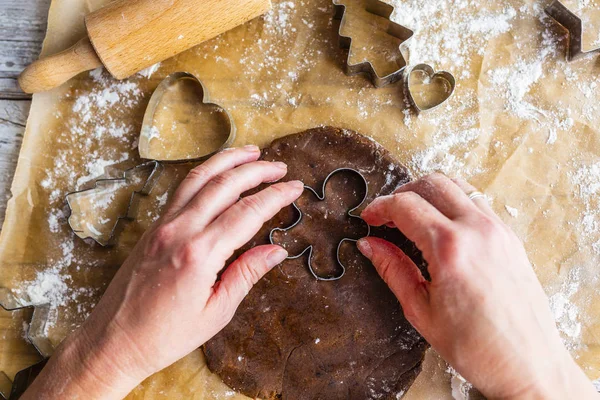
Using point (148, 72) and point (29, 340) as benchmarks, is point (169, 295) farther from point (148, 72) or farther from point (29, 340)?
point (148, 72)

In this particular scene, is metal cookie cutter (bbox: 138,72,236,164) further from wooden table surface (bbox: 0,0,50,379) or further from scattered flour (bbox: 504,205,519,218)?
scattered flour (bbox: 504,205,519,218)

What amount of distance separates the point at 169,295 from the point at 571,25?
→ 193 centimetres

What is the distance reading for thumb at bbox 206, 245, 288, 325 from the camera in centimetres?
175

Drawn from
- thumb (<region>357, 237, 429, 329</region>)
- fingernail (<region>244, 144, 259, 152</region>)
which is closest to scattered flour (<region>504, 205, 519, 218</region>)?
thumb (<region>357, 237, 429, 329</region>)

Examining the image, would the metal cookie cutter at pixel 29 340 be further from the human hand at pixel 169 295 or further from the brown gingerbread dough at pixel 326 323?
the brown gingerbread dough at pixel 326 323

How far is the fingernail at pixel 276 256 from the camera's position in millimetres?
1874

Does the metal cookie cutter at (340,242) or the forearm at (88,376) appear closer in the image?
the forearm at (88,376)

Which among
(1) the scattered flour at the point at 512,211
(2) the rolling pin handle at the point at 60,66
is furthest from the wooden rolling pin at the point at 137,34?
(1) the scattered flour at the point at 512,211

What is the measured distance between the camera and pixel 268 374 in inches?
79.0

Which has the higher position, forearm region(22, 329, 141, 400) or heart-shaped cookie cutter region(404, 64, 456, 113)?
heart-shaped cookie cutter region(404, 64, 456, 113)

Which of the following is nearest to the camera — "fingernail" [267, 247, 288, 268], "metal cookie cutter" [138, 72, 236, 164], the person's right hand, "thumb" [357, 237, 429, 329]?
the person's right hand

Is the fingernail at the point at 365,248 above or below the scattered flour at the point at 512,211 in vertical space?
above

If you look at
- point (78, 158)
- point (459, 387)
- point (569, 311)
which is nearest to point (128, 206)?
point (78, 158)

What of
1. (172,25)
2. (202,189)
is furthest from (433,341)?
(172,25)
